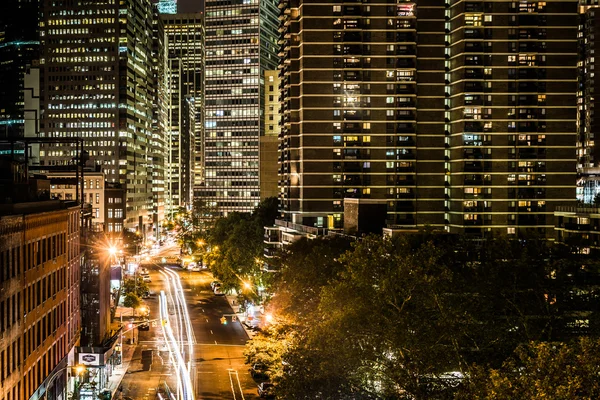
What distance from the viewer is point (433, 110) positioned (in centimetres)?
12775

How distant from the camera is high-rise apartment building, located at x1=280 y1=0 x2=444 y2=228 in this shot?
12481 cm

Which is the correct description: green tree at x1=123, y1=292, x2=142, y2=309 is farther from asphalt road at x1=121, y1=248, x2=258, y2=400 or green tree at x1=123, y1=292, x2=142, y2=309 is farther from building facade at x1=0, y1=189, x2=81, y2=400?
building facade at x1=0, y1=189, x2=81, y2=400

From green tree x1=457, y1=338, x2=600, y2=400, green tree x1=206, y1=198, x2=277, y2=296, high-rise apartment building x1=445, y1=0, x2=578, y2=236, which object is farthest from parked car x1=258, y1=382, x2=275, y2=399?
high-rise apartment building x1=445, y1=0, x2=578, y2=236

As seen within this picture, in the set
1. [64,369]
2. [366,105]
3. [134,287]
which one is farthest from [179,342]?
[366,105]

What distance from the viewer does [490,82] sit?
124m

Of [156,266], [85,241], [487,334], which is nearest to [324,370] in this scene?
[487,334]

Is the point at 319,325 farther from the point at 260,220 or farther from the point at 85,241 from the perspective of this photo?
the point at 260,220

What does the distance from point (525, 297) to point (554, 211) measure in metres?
73.7

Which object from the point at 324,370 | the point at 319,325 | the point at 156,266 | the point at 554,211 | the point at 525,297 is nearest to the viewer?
the point at 324,370

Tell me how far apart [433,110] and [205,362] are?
219 ft

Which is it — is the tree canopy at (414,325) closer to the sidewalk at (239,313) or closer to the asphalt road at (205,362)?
the asphalt road at (205,362)

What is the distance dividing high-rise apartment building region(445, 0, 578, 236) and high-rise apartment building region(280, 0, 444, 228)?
6.38 m

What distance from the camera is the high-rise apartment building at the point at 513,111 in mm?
123750

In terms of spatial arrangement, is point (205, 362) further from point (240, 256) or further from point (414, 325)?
point (240, 256)
